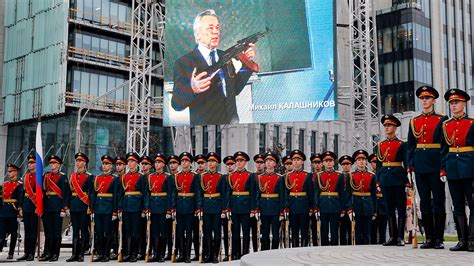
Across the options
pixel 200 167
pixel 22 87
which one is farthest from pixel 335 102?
pixel 22 87

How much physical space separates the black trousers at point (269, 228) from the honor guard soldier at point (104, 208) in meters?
2.66

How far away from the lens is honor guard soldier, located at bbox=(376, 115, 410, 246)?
870 centimetres

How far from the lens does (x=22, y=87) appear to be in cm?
3712

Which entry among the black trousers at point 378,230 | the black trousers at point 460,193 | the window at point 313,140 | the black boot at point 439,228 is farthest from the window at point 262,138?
→ the black trousers at point 460,193

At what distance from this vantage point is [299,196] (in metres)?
10.8

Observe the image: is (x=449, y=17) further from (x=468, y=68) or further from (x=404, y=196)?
(x=404, y=196)

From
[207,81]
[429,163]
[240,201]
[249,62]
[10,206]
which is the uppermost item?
[249,62]

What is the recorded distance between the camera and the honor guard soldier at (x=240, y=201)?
10836 millimetres

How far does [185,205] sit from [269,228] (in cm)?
149

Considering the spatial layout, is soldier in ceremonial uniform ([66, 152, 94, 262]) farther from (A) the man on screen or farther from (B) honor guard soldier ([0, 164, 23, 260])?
(A) the man on screen

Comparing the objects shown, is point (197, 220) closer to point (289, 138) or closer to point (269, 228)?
point (269, 228)

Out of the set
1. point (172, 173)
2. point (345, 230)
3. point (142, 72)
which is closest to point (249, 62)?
point (142, 72)

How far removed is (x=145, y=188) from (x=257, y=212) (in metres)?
2.13

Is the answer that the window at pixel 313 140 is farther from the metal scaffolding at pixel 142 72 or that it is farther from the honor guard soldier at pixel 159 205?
the honor guard soldier at pixel 159 205
